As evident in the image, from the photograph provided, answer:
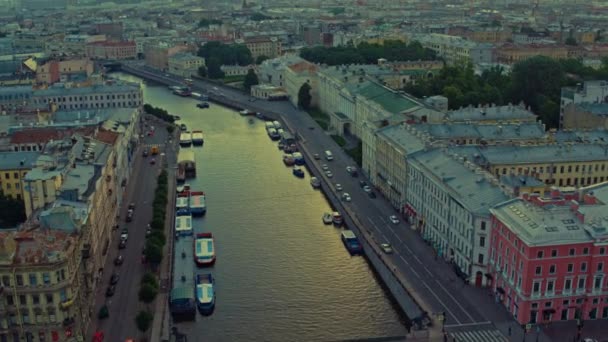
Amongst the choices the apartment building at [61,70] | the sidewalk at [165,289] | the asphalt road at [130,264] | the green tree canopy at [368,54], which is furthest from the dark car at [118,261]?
the green tree canopy at [368,54]

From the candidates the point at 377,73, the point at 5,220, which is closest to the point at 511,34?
the point at 377,73

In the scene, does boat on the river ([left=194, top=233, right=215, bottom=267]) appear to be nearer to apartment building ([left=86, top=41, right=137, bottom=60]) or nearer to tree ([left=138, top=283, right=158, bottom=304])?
tree ([left=138, top=283, right=158, bottom=304])

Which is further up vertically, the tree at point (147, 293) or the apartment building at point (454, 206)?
the apartment building at point (454, 206)

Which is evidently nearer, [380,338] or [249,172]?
[380,338]

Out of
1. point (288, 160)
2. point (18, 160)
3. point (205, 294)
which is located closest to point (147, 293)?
point (205, 294)

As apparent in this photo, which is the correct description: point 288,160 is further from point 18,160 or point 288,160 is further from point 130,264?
point 130,264

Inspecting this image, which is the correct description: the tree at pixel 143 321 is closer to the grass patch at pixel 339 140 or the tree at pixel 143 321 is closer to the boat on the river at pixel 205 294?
the boat on the river at pixel 205 294

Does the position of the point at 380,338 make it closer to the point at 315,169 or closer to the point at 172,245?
the point at 172,245
